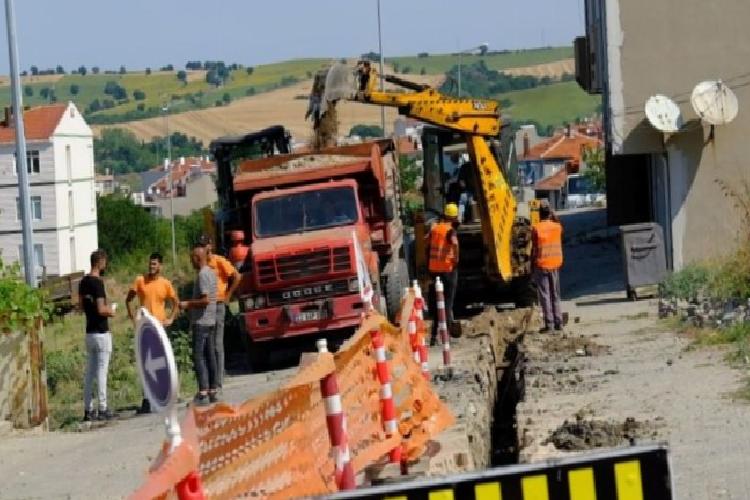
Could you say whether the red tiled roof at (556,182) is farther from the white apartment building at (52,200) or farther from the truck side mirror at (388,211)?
the truck side mirror at (388,211)

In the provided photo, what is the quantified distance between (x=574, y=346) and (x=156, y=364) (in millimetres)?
13825

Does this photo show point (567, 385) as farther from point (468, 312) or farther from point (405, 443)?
point (468, 312)

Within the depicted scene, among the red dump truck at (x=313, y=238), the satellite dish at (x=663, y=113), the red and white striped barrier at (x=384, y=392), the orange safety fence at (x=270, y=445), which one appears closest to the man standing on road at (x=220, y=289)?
the red dump truck at (x=313, y=238)

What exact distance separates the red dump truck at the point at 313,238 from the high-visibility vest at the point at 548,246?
232 centimetres

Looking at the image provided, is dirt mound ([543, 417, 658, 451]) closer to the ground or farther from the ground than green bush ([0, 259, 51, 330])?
closer to the ground

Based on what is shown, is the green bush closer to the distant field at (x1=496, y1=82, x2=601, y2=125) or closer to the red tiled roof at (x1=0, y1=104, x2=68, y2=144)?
the red tiled roof at (x1=0, y1=104, x2=68, y2=144)

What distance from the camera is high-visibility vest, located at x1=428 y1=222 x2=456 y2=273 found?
22.5m

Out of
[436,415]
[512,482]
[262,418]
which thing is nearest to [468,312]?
[436,415]

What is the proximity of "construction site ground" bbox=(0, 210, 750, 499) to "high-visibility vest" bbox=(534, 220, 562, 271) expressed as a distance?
3.33ft

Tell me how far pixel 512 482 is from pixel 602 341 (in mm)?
17054

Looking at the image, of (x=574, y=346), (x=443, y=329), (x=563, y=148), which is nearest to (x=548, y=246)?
(x=574, y=346)

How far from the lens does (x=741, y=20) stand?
29.8 meters

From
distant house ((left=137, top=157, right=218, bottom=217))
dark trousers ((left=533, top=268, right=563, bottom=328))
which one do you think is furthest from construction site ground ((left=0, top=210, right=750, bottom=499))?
distant house ((left=137, top=157, right=218, bottom=217))

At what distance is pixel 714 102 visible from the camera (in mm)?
29000
